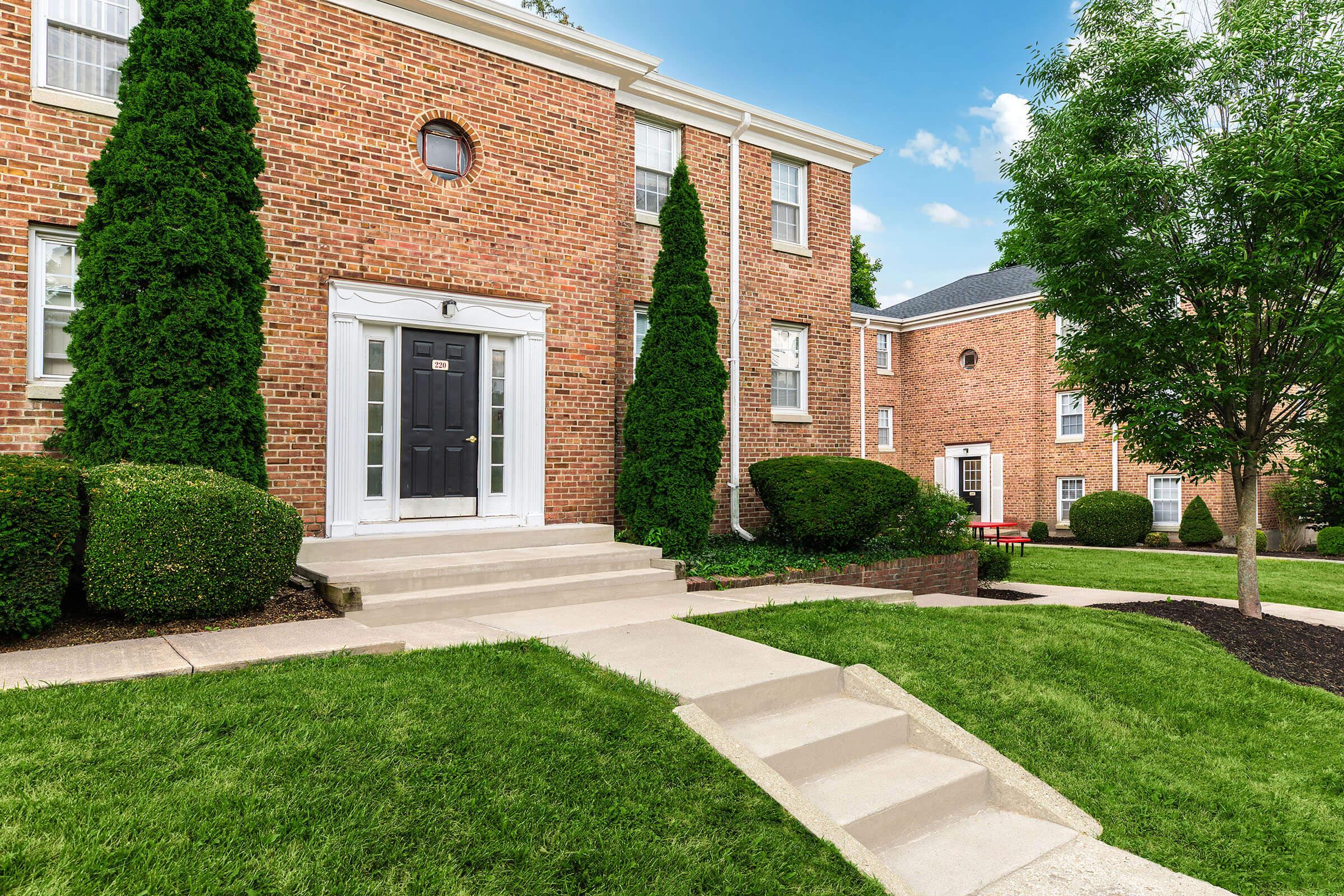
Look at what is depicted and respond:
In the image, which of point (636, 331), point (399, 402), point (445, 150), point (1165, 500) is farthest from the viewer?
point (1165, 500)

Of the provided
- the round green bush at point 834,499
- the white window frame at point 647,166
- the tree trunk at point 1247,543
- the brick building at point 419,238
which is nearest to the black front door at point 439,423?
the brick building at point 419,238

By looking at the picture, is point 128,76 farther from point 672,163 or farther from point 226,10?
point 672,163

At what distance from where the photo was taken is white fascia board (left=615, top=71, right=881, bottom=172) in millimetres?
10398

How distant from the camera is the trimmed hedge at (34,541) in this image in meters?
4.54

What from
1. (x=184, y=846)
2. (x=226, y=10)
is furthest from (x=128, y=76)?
(x=184, y=846)

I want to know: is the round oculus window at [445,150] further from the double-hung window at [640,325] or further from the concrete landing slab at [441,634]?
the concrete landing slab at [441,634]

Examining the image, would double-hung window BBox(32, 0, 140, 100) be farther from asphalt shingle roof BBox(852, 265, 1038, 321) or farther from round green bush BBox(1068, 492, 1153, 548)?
round green bush BBox(1068, 492, 1153, 548)

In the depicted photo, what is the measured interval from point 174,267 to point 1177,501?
21.2m

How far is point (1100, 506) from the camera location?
18734 mm

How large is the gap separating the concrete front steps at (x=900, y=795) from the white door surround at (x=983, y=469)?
17982mm

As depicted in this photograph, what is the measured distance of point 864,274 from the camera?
109 feet

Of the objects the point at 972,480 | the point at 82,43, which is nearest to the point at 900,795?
the point at 82,43

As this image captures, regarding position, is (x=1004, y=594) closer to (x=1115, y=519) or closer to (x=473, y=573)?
(x=473, y=573)

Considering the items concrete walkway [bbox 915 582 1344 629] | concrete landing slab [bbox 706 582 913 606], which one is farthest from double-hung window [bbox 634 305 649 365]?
concrete walkway [bbox 915 582 1344 629]
